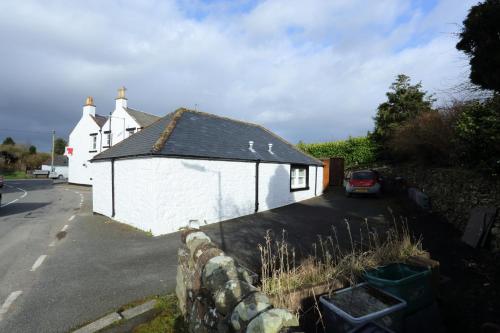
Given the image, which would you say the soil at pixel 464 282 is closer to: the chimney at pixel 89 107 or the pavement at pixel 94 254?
the pavement at pixel 94 254

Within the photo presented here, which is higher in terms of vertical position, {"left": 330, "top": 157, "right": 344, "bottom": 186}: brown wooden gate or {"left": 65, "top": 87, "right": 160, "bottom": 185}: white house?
{"left": 65, "top": 87, "right": 160, "bottom": 185}: white house

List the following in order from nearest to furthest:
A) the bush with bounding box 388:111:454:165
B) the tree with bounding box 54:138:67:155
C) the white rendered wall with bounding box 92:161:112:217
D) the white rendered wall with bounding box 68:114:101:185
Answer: the bush with bounding box 388:111:454:165
the white rendered wall with bounding box 92:161:112:217
the white rendered wall with bounding box 68:114:101:185
the tree with bounding box 54:138:67:155

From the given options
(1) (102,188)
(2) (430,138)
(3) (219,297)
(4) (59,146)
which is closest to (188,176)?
(1) (102,188)

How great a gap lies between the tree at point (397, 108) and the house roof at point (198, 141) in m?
7.25

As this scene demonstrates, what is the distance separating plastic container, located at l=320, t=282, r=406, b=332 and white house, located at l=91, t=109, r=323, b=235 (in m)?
8.10

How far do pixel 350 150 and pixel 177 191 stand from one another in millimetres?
18598

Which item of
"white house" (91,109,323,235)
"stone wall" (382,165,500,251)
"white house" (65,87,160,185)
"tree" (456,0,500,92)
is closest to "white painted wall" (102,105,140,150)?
"white house" (65,87,160,185)

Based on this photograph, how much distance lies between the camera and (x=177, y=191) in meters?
11.0

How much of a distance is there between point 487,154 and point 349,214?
576 cm

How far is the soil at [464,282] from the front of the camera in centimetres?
437

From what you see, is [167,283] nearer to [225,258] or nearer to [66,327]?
[66,327]

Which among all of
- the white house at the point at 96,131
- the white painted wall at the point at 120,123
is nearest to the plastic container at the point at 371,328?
the white house at the point at 96,131

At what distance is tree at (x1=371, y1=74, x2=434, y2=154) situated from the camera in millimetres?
22031

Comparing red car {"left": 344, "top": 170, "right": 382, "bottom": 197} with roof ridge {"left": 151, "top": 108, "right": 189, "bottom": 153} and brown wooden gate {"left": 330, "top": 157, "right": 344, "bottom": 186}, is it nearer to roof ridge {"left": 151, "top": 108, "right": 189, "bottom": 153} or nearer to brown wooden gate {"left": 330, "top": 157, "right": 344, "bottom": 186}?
brown wooden gate {"left": 330, "top": 157, "right": 344, "bottom": 186}
